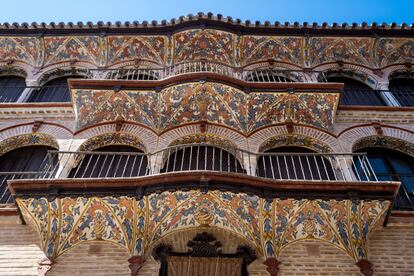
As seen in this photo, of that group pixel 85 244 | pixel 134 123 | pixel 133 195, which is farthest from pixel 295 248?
pixel 134 123

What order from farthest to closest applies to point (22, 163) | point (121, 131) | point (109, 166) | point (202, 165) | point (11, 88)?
1. point (11, 88)
2. point (121, 131)
3. point (22, 163)
4. point (109, 166)
5. point (202, 165)

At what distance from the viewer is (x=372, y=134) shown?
30.2 feet

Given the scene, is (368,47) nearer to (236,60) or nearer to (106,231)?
(236,60)

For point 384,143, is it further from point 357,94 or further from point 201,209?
point 201,209

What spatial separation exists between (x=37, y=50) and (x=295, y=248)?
8845mm

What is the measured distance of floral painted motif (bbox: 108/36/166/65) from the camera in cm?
1174

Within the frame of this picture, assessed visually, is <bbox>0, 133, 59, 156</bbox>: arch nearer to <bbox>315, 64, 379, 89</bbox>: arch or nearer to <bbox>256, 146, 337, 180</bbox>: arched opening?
<bbox>256, 146, 337, 180</bbox>: arched opening

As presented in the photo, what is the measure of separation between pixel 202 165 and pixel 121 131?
6.34 feet

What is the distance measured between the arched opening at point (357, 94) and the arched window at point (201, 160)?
12.3 feet

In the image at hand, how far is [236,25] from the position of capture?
463 inches

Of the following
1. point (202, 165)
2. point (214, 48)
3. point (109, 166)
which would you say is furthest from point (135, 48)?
point (202, 165)

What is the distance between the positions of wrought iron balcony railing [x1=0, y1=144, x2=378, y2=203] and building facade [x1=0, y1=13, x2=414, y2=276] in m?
0.04

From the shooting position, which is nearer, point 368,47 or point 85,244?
point 85,244

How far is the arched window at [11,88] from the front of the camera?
10.7 meters
